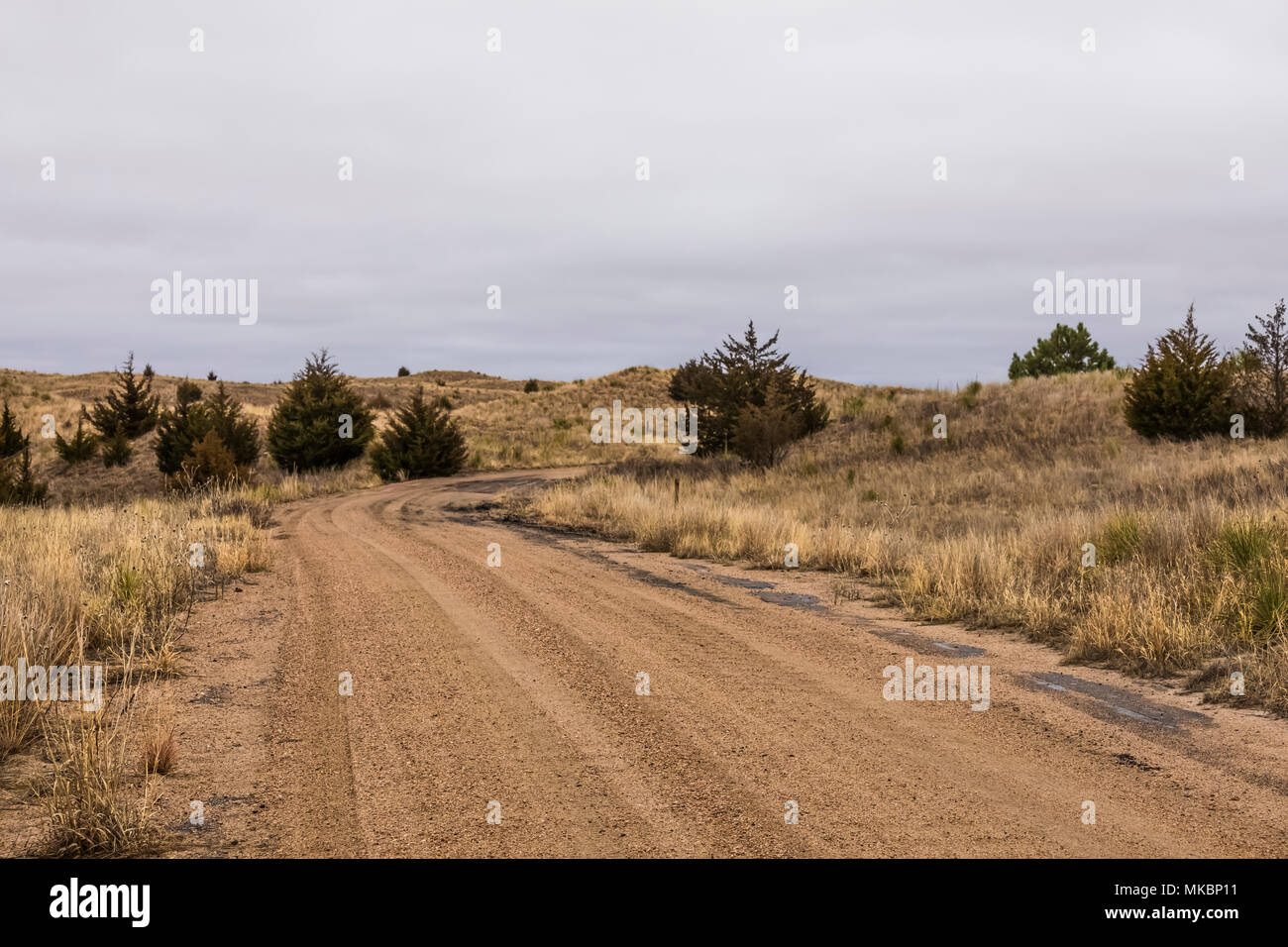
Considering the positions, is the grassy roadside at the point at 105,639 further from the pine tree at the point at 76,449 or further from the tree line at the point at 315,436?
the pine tree at the point at 76,449

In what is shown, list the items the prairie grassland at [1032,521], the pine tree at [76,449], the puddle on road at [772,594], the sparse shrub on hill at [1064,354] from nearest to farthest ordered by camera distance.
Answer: the prairie grassland at [1032,521] < the puddle on road at [772,594] < the pine tree at [76,449] < the sparse shrub on hill at [1064,354]

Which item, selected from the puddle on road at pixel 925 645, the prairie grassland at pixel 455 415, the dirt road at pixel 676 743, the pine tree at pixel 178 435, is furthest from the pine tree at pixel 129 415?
the puddle on road at pixel 925 645

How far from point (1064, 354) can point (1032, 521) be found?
153 ft

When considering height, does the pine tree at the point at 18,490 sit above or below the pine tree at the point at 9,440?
below

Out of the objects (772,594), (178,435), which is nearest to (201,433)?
(178,435)

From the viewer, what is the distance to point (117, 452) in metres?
37.8

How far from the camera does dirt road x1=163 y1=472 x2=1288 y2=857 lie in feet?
14.9

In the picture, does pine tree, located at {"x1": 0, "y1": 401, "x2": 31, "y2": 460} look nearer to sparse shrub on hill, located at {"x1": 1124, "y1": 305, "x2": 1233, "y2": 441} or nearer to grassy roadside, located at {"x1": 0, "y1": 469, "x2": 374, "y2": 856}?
grassy roadside, located at {"x1": 0, "y1": 469, "x2": 374, "y2": 856}

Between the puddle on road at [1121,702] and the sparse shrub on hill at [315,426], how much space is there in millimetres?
30649

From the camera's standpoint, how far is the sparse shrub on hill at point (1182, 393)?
81.5 ft

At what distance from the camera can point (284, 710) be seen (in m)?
6.78

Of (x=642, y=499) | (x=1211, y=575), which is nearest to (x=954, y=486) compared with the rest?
(x=642, y=499)

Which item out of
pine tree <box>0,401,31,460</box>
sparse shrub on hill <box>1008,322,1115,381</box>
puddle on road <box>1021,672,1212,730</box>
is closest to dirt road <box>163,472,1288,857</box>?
puddle on road <box>1021,672,1212,730</box>
